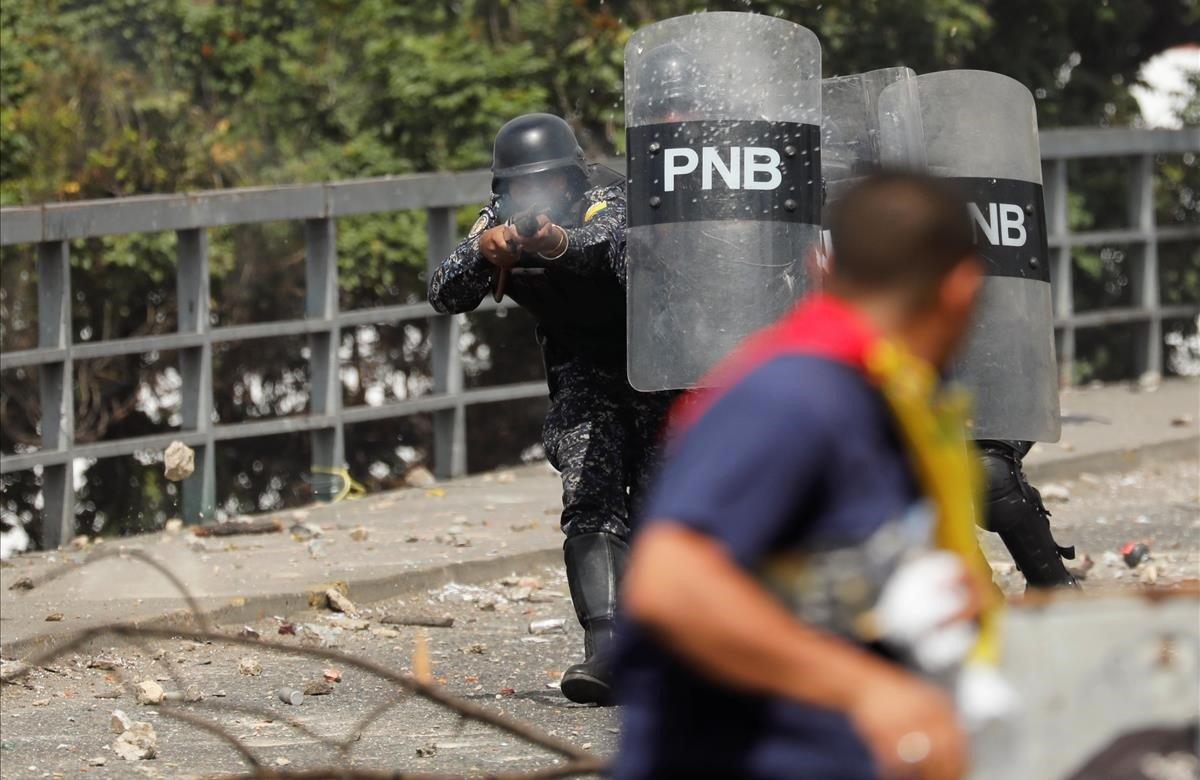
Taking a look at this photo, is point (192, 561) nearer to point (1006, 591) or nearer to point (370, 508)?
point (370, 508)

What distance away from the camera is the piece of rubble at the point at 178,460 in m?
8.41

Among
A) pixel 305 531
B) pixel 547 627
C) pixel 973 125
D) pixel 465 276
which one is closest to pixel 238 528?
pixel 305 531

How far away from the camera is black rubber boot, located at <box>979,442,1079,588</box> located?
586cm

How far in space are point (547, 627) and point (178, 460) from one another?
7.72ft

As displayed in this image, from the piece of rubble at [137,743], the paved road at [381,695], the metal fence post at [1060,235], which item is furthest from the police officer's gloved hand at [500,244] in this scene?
the metal fence post at [1060,235]

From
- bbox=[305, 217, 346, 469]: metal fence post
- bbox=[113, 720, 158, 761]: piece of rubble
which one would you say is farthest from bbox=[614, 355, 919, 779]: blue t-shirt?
bbox=[305, 217, 346, 469]: metal fence post

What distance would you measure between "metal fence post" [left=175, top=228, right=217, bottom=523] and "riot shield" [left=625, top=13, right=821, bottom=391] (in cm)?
358

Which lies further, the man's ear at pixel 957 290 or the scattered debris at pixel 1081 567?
the scattered debris at pixel 1081 567

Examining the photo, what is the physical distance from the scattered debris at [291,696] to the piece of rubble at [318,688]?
0.04m

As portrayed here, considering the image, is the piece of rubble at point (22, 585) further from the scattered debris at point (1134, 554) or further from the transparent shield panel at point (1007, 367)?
the scattered debris at point (1134, 554)

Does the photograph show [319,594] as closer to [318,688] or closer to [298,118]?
[318,688]

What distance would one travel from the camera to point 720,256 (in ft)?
17.5

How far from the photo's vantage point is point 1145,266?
1270 cm

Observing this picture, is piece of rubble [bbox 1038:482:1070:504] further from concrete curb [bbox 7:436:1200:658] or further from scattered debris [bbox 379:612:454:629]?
scattered debris [bbox 379:612:454:629]
